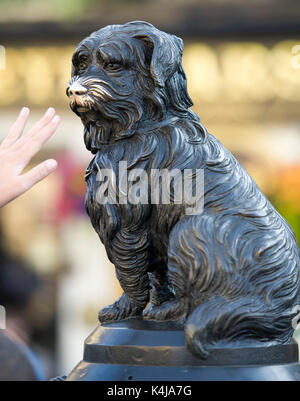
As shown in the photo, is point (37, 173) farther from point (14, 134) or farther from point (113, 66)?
point (113, 66)

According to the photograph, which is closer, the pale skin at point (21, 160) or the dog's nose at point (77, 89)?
the dog's nose at point (77, 89)

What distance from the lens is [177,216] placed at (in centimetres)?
190

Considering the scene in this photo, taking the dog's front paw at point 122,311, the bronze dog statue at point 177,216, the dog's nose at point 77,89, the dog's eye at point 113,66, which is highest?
the dog's eye at point 113,66

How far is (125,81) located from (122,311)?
579mm

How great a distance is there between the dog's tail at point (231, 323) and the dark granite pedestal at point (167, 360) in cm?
3

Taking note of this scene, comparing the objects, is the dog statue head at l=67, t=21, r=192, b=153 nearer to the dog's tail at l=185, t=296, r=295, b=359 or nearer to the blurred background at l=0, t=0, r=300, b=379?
the dog's tail at l=185, t=296, r=295, b=359

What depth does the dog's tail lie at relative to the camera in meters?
1.79

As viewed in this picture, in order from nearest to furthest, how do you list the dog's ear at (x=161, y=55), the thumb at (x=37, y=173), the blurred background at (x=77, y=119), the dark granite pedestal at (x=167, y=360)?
the dark granite pedestal at (x=167, y=360), the dog's ear at (x=161, y=55), the thumb at (x=37, y=173), the blurred background at (x=77, y=119)

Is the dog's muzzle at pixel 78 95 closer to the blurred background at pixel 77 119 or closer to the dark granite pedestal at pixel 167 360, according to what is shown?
the dark granite pedestal at pixel 167 360

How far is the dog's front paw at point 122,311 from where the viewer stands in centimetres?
202

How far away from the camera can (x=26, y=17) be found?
6570 millimetres

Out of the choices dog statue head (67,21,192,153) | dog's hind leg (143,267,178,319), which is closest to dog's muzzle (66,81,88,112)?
dog statue head (67,21,192,153)

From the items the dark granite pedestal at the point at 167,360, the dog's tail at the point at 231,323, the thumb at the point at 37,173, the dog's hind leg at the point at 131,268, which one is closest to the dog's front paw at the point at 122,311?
the dog's hind leg at the point at 131,268

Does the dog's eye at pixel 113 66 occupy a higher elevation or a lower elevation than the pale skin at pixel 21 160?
higher
